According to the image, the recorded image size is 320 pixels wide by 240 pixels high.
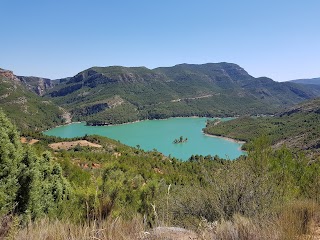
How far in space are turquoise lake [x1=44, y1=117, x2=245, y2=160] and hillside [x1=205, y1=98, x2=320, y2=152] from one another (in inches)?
284

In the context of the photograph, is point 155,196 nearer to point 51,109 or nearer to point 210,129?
point 210,129

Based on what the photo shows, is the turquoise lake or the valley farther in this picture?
the turquoise lake

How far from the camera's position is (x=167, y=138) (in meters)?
109

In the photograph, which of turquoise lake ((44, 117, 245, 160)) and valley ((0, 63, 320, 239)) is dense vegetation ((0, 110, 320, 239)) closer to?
valley ((0, 63, 320, 239))

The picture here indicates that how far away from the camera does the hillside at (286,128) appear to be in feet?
259

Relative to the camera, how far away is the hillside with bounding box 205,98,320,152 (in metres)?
78.8

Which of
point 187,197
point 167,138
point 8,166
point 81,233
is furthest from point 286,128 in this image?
point 81,233

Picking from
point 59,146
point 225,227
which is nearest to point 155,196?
point 225,227

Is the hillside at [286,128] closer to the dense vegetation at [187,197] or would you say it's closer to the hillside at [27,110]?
the dense vegetation at [187,197]

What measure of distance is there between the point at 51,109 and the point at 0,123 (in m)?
151

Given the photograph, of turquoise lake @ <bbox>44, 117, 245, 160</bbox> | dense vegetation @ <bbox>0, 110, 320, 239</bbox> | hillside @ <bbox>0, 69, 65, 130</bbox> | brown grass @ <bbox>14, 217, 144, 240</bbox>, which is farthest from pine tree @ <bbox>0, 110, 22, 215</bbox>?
hillside @ <bbox>0, 69, 65, 130</bbox>

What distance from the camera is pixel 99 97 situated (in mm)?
191625

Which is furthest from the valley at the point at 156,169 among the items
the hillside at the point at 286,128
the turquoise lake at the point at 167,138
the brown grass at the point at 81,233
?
the hillside at the point at 286,128

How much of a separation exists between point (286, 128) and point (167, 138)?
3931cm
